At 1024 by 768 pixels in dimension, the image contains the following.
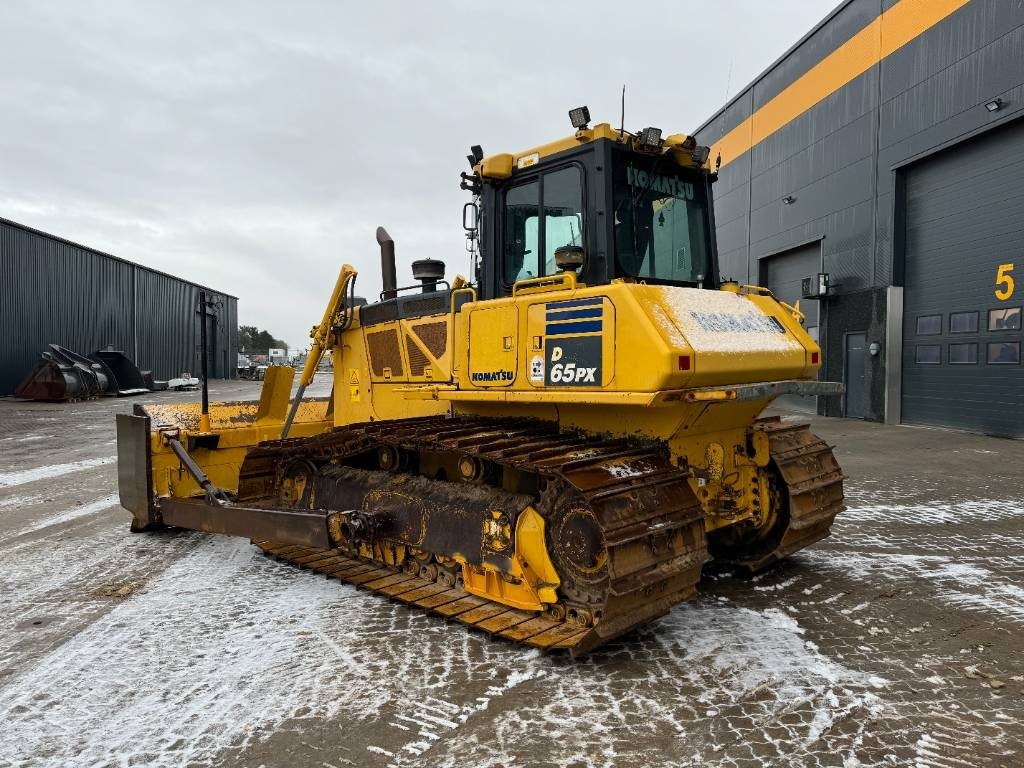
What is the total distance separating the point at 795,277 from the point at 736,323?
18100 millimetres

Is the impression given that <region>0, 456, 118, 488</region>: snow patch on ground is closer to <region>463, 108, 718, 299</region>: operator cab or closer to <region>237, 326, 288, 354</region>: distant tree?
<region>463, 108, 718, 299</region>: operator cab

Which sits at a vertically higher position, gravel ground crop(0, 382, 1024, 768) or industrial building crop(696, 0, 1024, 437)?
industrial building crop(696, 0, 1024, 437)

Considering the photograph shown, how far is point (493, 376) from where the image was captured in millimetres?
4438

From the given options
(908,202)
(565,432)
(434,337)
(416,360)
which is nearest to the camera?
(565,432)

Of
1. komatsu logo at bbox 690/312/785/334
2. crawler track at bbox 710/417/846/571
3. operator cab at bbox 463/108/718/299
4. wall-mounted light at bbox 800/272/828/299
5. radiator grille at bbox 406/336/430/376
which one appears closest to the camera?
komatsu logo at bbox 690/312/785/334

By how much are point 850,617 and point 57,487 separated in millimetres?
8905

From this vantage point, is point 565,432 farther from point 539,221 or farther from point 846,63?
point 846,63

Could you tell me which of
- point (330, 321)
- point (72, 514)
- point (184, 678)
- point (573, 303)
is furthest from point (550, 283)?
point (72, 514)

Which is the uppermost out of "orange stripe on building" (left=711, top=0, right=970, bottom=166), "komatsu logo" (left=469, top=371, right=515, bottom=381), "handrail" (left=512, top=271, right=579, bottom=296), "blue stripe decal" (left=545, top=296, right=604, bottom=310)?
"orange stripe on building" (left=711, top=0, right=970, bottom=166)

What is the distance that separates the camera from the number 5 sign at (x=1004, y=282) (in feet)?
42.2

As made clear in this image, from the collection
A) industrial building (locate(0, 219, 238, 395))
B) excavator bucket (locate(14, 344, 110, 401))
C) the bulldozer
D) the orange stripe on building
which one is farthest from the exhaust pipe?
excavator bucket (locate(14, 344, 110, 401))

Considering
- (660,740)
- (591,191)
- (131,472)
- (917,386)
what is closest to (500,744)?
(660,740)

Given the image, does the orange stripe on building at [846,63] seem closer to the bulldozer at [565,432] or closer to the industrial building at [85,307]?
the bulldozer at [565,432]

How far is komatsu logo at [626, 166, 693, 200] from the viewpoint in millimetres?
4469
